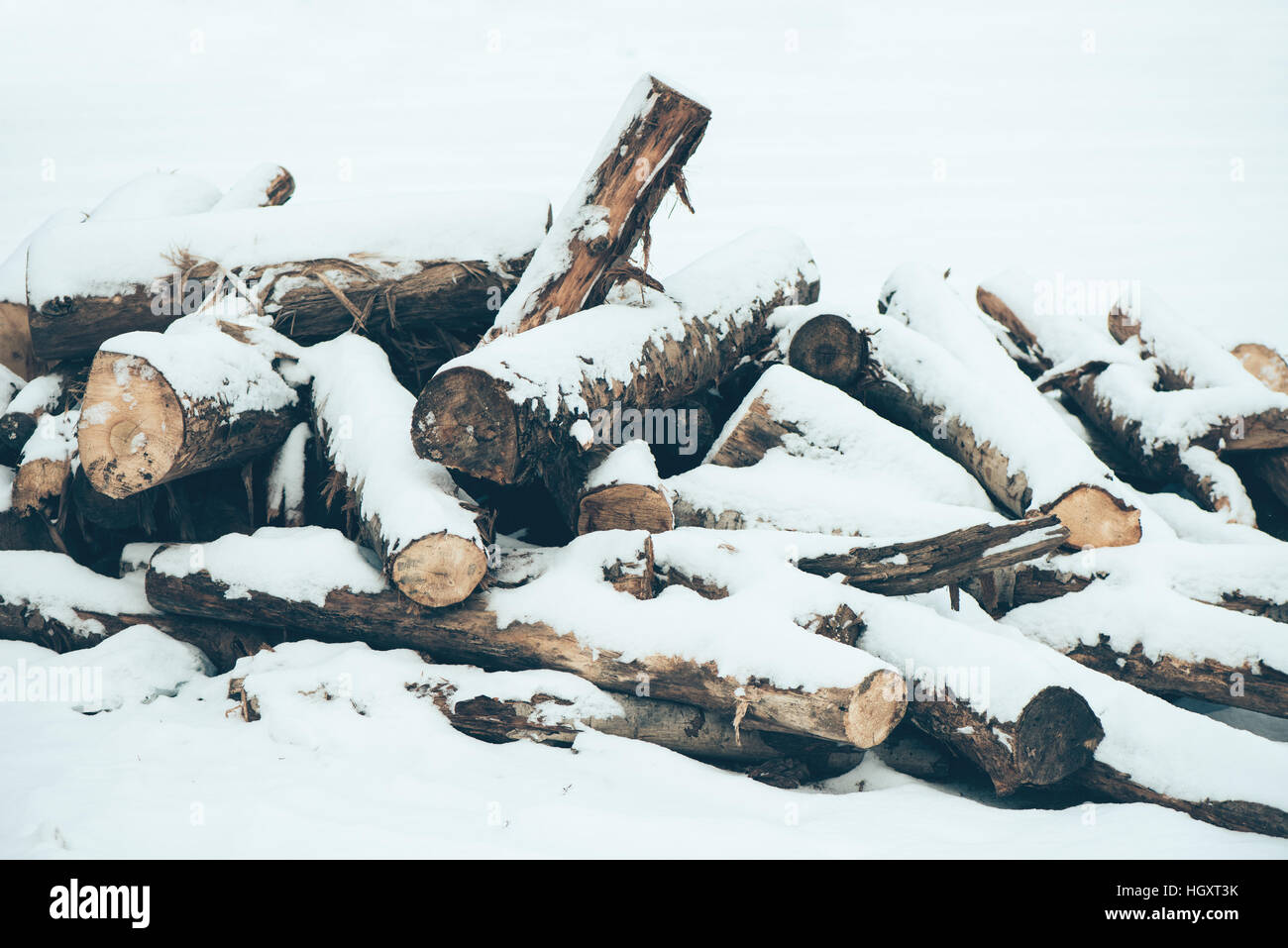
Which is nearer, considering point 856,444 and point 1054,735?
point 1054,735

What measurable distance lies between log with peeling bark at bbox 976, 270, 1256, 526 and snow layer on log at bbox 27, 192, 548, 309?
13.8ft

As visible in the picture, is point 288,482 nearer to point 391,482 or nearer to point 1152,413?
point 391,482

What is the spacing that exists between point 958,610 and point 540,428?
218cm

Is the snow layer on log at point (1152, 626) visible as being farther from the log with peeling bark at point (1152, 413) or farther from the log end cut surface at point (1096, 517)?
the log with peeling bark at point (1152, 413)

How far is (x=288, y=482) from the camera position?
486 cm

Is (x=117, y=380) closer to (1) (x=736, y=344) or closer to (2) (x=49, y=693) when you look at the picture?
(2) (x=49, y=693)

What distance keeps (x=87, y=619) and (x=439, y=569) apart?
86.3 inches

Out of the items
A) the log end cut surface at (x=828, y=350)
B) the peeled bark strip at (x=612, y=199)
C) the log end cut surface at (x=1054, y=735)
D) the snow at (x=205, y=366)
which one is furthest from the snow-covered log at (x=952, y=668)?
the snow at (x=205, y=366)

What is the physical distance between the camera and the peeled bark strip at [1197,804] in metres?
3.12

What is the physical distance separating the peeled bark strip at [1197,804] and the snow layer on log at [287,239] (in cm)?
409

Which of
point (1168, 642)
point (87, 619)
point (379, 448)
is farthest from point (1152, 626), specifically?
point (87, 619)

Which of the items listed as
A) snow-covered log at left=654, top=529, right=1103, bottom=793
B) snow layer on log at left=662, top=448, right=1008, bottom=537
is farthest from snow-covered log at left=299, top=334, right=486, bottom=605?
snow layer on log at left=662, top=448, right=1008, bottom=537

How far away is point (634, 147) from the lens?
4723 millimetres

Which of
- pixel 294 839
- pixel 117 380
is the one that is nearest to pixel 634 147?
pixel 117 380
